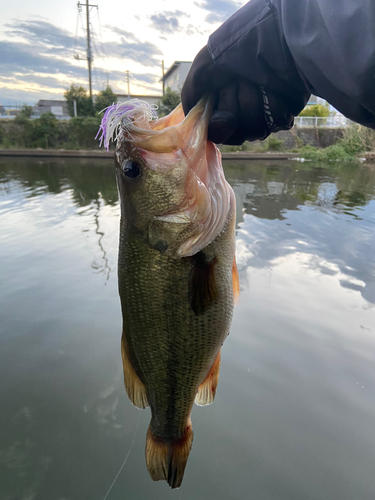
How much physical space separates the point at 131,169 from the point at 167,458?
136cm

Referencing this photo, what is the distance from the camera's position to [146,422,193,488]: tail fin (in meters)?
1.52

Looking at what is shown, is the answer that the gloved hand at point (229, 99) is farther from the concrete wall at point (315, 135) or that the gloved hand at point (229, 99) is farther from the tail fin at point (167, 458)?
the concrete wall at point (315, 135)

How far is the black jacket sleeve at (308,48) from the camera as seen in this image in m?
0.94

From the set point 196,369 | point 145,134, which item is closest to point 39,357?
point 196,369

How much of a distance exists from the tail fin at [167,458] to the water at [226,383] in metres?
0.64

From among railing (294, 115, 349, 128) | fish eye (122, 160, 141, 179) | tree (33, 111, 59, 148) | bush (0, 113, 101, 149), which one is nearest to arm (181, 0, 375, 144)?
fish eye (122, 160, 141, 179)

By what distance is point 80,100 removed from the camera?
1133 inches

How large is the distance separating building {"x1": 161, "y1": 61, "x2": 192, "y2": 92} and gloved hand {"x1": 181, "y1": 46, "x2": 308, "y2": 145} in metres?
36.5

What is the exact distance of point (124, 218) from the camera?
1.50 metres

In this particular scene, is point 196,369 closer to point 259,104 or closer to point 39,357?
point 259,104

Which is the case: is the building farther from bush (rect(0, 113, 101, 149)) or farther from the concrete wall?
bush (rect(0, 113, 101, 149))

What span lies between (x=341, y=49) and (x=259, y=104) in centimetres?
40

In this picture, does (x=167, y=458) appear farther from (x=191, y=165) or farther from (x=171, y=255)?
(x=191, y=165)

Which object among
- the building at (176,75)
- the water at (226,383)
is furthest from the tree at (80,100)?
the water at (226,383)
